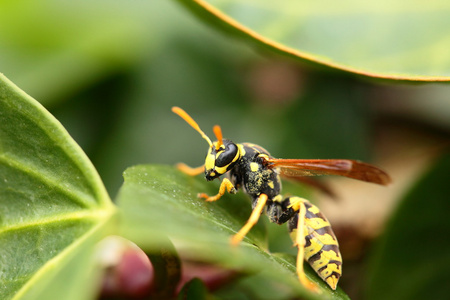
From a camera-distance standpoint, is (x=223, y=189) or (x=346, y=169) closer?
(x=346, y=169)

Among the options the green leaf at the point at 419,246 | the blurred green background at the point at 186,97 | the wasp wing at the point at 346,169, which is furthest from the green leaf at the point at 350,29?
the blurred green background at the point at 186,97

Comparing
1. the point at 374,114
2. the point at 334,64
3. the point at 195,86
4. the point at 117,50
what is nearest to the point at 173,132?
the point at 195,86

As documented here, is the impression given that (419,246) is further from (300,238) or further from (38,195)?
(38,195)

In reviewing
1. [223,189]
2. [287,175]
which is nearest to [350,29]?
[287,175]

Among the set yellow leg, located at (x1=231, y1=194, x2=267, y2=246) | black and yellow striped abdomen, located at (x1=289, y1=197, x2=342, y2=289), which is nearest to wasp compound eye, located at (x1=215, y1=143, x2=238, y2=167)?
yellow leg, located at (x1=231, y1=194, x2=267, y2=246)

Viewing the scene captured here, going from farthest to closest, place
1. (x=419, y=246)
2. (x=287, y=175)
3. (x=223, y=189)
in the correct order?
(x=419, y=246) < (x=287, y=175) < (x=223, y=189)

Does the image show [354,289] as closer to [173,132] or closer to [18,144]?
[173,132]

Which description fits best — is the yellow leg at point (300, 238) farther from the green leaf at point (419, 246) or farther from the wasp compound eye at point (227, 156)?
the green leaf at point (419, 246)

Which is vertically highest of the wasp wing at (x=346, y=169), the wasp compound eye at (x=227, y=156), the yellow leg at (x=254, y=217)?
the wasp wing at (x=346, y=169)
